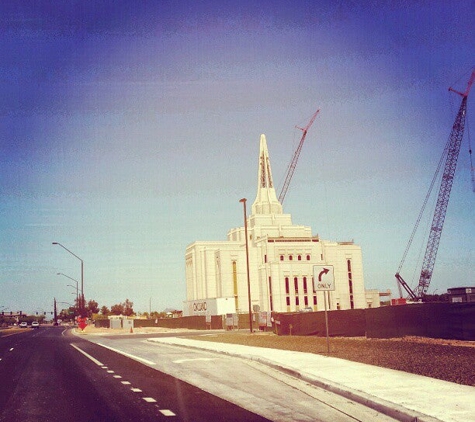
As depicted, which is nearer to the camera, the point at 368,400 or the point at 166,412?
the point at 166,412

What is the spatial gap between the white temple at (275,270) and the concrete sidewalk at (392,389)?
281 feet

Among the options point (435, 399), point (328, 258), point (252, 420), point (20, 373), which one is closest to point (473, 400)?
point (435, 399)

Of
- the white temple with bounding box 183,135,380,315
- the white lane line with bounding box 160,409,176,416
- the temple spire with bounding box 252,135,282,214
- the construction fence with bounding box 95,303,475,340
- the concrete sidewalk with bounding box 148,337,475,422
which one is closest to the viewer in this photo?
A: the concrete sidewalk with bounding box 148,337,475,422

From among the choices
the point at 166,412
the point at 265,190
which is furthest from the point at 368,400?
the point at 265,190

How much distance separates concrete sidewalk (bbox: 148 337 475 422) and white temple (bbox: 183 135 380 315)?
281 ft

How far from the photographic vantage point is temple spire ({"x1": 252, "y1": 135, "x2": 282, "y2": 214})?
160000 mm

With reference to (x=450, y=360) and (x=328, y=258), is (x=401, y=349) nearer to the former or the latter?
(x=450, y=360)

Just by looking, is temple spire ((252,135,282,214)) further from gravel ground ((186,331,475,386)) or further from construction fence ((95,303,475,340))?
gravel ground ((186,331,475,386))

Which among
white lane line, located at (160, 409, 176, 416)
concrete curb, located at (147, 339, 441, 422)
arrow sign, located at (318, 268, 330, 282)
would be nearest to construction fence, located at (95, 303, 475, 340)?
arrow sign, located at (318, 268, 330, 282)

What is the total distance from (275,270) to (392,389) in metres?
107

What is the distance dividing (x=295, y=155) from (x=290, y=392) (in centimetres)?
14738

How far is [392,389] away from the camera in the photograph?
486 inches

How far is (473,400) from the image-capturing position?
10555 millimetres

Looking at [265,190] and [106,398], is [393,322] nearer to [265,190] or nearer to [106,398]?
[106,398]
